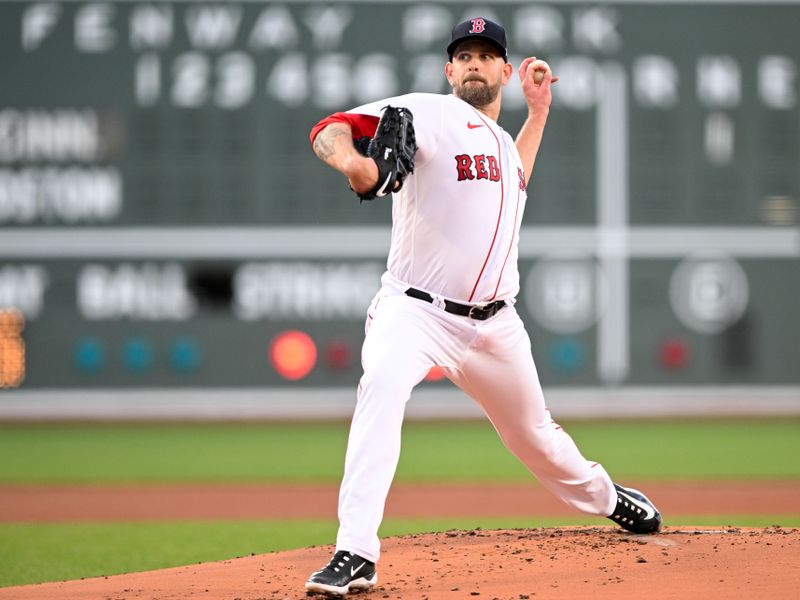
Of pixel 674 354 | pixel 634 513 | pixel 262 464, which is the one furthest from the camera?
pixel 674 354

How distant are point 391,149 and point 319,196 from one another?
7810 millimetres

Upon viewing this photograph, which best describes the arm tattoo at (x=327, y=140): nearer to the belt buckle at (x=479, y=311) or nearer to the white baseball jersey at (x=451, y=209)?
the white baseball jersey at (x=451, y=209)

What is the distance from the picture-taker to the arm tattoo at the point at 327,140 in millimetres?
3137

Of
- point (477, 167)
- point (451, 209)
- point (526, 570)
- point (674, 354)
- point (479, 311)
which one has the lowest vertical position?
point (674, 354)

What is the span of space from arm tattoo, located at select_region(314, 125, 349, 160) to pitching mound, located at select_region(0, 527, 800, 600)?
118cm

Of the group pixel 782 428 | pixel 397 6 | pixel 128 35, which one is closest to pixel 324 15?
pixel 397 6

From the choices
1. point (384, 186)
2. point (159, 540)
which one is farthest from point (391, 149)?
point (159, 540)

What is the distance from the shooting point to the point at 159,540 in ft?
18.2

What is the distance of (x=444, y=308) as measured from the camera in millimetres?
3434

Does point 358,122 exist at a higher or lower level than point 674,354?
higher

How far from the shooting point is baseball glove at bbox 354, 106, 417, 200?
122 inches

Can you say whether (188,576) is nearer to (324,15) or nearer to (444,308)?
(444,308)

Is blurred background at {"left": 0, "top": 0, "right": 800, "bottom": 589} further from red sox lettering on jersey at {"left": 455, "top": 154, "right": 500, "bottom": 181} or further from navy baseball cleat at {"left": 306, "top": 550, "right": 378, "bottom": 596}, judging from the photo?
navy baseball cleat at {"left": 306, "top": 550, "right": 378, "bottom": 596}

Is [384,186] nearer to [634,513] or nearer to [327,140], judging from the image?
[327,140]
